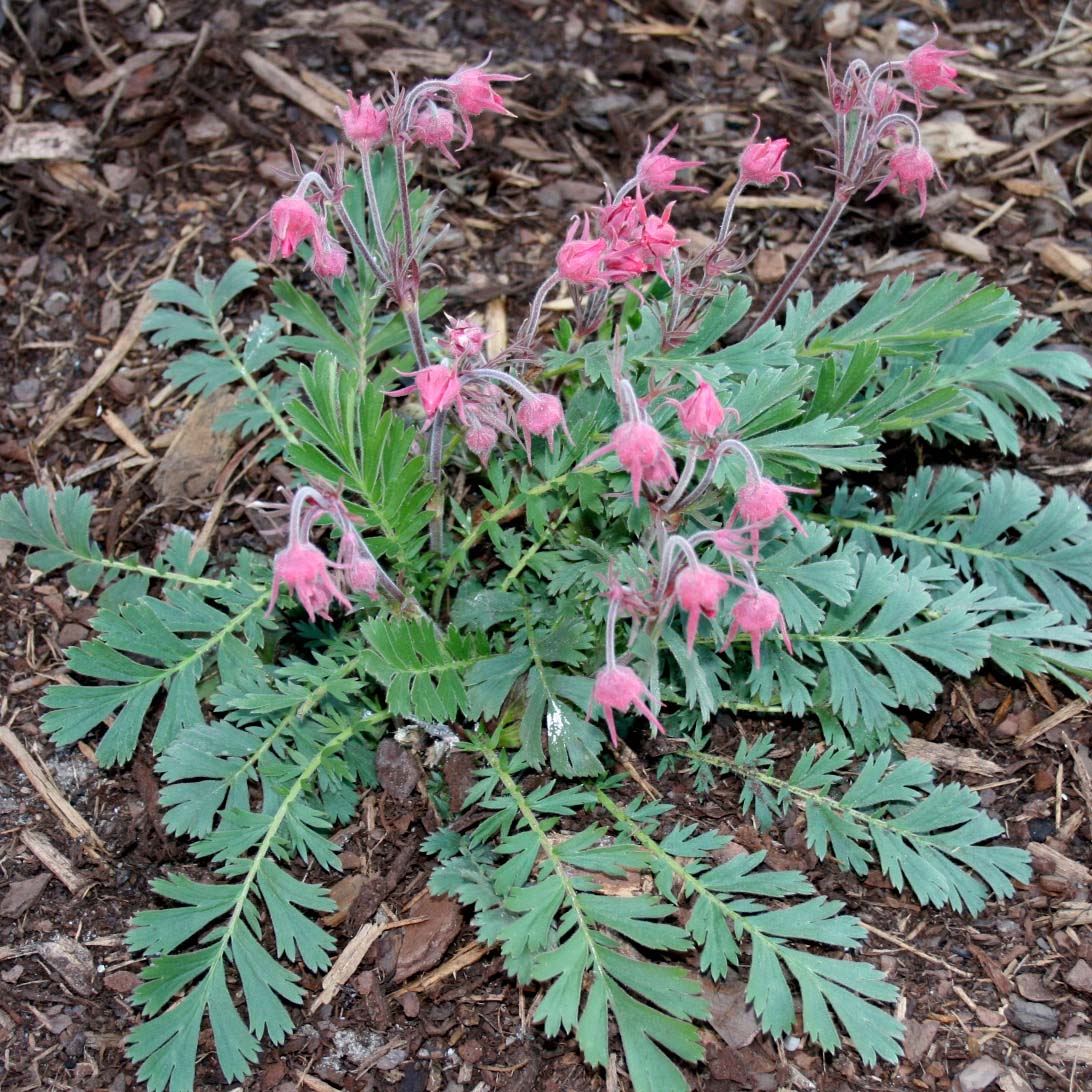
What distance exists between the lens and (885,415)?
350cm

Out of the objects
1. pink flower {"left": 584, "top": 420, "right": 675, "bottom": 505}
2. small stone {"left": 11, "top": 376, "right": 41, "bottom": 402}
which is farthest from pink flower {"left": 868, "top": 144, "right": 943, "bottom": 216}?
small stone {"left": 11, "top": 376, "right": 41, "bottom": 402}

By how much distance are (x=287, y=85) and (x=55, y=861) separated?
3.19 metres

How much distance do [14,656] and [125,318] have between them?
4.61ft

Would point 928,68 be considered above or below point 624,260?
above

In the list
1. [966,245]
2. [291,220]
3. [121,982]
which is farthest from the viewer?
[966,245]

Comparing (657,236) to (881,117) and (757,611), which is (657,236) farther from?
(757,611)

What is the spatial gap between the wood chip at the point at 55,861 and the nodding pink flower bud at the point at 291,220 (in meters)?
1.80

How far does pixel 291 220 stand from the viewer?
2578mm

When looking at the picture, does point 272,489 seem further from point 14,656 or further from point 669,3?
point 669,3

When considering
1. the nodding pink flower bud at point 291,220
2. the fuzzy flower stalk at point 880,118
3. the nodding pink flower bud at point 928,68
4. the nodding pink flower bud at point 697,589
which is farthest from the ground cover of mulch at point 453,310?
the nodding pink flower bud at point 928,68

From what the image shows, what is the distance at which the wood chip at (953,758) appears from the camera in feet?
11.0

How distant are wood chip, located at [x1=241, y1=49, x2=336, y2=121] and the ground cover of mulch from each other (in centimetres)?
1

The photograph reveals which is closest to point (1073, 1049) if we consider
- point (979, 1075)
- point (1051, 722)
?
point (979, 1075)

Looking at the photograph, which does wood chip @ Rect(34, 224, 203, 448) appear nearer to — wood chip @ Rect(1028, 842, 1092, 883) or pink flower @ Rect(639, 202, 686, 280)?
pink flower @ Rect(639, 202, 686, 280)
